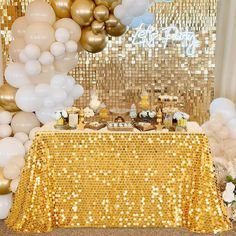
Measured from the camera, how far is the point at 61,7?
10.6 feet

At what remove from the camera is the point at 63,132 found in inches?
103

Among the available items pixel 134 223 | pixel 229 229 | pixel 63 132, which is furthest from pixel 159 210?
pixel 63 132

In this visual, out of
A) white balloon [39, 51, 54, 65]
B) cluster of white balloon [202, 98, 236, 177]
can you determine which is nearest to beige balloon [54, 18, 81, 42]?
white balloon [39, 51, 54, 65]

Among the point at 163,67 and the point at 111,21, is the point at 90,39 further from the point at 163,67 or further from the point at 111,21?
the point at 163,67

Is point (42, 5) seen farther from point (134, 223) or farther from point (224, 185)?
point (224, 185)

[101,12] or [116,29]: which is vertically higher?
[101,12]

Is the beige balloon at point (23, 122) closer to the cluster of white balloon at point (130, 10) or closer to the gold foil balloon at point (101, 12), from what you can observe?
the gold foil balloon at point (101, 12)

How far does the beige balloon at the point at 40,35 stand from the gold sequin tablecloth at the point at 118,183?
85cm

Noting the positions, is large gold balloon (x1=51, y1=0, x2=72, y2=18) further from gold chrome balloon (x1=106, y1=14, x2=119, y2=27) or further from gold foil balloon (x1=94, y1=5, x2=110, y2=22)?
gold chrome balloon (x1=106, y1=14, x2=119, y2=27)

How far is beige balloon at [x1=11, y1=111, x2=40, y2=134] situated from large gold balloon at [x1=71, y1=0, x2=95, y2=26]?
37.9 inches

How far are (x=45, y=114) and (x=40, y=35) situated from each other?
27.1 inches

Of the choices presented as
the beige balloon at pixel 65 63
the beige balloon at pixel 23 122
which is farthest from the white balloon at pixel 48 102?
the beige balloon at pixel 65 63

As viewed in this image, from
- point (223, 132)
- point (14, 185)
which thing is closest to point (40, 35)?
point (14, 185)

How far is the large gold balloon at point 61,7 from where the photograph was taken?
3.22m
